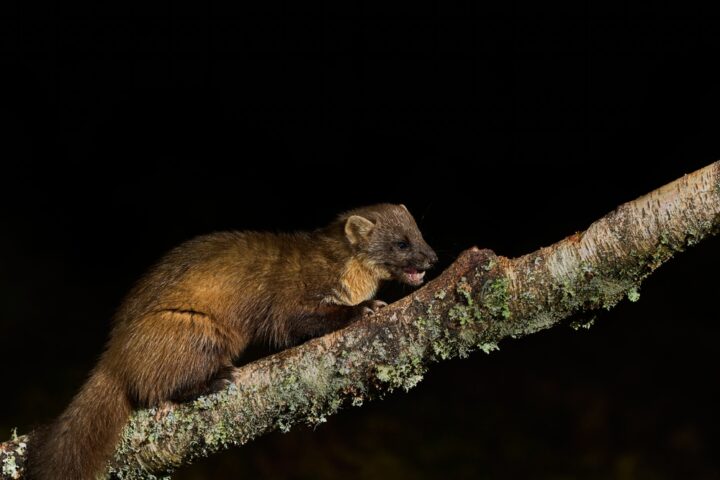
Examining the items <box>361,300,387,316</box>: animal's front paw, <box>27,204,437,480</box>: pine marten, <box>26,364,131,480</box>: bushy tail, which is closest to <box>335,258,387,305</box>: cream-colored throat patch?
<box>27,204,437,480</box>: pine marten

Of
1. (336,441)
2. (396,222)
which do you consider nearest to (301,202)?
(336,441)

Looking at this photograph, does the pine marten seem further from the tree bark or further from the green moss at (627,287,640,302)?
the green moss at (627,287,640,302)

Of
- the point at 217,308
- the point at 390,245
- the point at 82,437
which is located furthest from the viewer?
the point at 390,245

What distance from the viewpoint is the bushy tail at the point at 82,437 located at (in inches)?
132

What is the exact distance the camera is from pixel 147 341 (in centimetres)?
372

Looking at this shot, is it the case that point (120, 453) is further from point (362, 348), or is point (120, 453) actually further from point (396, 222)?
point (396, 222)

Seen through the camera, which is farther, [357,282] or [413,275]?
[413,275]

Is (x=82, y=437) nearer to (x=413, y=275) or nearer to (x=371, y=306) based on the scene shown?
(x=371, y=306)

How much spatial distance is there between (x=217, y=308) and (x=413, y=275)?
1316 mm

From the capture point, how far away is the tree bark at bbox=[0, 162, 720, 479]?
2723 mm

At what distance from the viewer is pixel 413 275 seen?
4.79 metres

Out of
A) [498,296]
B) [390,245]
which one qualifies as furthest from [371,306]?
[498,296]

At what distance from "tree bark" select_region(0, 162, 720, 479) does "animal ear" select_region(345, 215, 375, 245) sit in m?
1.46

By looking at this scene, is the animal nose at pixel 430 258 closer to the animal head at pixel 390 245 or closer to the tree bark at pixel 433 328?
the animal head at pixel 390 245
